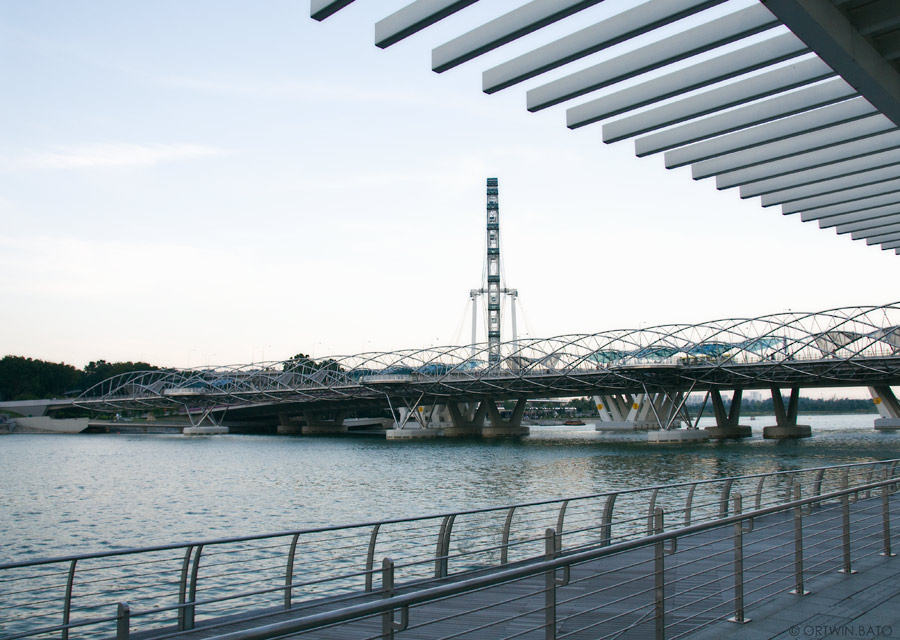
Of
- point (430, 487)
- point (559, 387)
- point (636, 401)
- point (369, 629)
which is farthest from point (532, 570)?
point (636, 401)

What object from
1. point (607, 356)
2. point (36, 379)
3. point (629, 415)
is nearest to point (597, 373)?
point (607, 356)

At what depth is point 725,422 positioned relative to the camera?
10456 cm

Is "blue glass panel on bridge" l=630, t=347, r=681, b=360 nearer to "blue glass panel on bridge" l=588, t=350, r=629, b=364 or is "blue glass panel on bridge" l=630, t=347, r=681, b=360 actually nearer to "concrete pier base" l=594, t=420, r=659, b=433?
"blue glass panel on bridge" l=588, t=350, r=629, b=364

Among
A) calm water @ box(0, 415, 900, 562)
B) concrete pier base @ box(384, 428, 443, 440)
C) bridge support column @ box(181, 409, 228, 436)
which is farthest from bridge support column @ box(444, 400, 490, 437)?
calm water @ box(0, 415, 900, 562)

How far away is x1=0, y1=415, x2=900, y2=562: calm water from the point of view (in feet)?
95.1

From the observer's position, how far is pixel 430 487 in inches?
1628

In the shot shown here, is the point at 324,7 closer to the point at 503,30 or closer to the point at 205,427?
the point at 503,30

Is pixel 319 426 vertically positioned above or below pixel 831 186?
below

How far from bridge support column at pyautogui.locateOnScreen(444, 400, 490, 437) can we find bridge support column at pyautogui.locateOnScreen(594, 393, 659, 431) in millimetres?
28949

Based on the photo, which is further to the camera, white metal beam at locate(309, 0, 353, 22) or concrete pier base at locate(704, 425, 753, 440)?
concrete pier base at locate(704, 425, 753, 440)

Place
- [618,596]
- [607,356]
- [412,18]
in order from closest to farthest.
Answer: [412,18], [618,596], [607,356]

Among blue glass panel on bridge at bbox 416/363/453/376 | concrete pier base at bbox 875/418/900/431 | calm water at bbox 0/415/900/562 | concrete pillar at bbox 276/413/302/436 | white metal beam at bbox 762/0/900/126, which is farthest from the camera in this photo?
concrete pillar at bbox 276/413/302/436

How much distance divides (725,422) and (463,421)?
146 ft

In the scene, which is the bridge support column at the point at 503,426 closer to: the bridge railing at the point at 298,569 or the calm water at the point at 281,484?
the calm water at the point at 281,484
